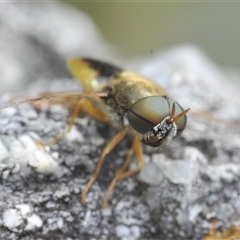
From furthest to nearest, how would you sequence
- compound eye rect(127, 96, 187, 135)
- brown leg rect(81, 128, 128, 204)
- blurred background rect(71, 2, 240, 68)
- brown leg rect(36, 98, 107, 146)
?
Result: 1. blurred background rect(71, 2, 240, 68)
2. brown leg rect(36, 98, 107, 146)
3. brown leg rect(81, 128, 128, 204)
4. compound eye rect(127, 96, 187, 135)

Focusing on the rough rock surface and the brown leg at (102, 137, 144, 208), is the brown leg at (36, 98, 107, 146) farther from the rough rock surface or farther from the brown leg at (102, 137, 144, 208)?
the brown leg at (102, 137, 144, 208)

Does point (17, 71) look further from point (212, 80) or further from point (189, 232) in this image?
point (189, 232)

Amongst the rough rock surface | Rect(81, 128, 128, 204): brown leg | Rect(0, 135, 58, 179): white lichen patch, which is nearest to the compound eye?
Rect(81, 128, 128, 204): brown leg

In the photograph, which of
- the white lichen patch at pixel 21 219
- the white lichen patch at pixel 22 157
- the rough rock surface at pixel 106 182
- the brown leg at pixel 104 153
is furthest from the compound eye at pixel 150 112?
the white lichen patch at pixel 21 219

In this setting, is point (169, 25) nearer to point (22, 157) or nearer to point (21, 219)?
point (22, 157)

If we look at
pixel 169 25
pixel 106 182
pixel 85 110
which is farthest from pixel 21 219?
pixel 169 25
